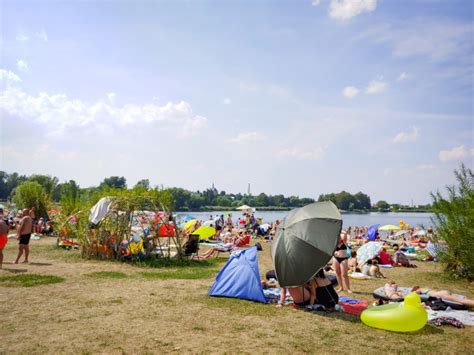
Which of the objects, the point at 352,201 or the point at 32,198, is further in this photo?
the point at 352,201

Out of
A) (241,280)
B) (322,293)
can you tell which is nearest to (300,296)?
(322,293)

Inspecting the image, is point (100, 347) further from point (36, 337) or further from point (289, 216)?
point (289, 216)

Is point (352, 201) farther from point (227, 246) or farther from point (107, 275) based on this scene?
point (107, 275)

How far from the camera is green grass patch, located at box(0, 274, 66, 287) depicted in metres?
8.63

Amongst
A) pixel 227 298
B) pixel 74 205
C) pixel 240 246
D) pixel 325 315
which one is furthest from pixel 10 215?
pixel 325 315

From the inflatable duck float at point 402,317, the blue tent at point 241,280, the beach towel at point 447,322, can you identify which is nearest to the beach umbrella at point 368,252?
the blue tent at point 241,280

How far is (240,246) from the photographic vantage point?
19.4m

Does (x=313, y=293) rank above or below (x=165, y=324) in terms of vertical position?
above

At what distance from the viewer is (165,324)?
19.9 feet

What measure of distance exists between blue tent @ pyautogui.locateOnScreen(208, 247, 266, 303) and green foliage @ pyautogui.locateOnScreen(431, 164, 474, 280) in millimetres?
6382

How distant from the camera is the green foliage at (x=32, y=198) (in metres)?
23.7

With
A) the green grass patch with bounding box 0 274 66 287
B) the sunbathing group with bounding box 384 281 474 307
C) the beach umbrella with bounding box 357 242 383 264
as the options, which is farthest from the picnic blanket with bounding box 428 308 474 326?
the green grass patch with bounding box 0 274 66 287

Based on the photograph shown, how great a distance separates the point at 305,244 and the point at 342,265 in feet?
7.66

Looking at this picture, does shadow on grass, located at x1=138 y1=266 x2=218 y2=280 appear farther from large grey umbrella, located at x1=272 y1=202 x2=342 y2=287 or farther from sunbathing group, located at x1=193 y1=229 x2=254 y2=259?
large grey umbrella, located at x1=272 y1=202 x2=342 y2=287
